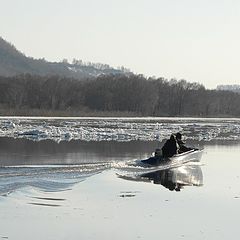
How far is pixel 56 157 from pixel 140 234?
48.3 feet

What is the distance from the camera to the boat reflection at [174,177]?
63.6 ft

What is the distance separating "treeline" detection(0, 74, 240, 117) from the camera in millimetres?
116250

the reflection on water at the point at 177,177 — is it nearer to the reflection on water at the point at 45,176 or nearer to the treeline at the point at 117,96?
the reflection on water at the point at 45,176

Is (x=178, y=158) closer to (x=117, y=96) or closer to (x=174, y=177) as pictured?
(x=174, y=177)

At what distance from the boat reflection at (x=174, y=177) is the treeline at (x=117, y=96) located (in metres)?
85.1

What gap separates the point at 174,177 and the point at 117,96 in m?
107

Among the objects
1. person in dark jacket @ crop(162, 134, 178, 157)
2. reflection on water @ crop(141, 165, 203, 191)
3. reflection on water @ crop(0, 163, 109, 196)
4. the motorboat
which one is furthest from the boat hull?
reflection on water @ crop(0, 163, 109, 196)

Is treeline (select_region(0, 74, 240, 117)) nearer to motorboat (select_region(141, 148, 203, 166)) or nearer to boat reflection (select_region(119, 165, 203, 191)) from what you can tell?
motorboat (select_region(141, 148, 203, 166))

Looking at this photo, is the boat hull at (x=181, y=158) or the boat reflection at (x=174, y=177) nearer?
the boat reflection at (x=174, y=177)

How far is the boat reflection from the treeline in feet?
279

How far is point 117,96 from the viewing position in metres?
128

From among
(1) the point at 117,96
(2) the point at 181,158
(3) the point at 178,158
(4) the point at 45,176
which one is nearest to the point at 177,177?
(3) the point at 178,158

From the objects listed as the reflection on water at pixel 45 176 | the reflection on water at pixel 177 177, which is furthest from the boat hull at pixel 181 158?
the reflection on water at pixel 45 176

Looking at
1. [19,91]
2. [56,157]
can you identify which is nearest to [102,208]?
[56,157]
